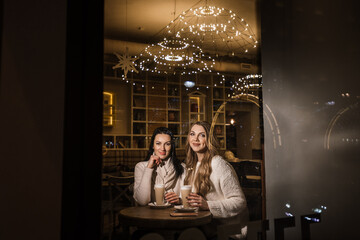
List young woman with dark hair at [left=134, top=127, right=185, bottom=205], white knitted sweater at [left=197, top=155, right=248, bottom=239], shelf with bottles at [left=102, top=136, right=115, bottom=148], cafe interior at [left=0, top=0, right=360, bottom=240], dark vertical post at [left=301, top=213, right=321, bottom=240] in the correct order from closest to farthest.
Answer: cafe interior at [left=0, top=0, right=360, bottom=240] → shelf with bottles at [left=102, top=136, right=115, bottom=148] → young woman with dark hair at [left=134, top=127, right=185, bottom=205] → white knitted sweater at [left=197, top=155, right=248, bottom=239] → dark vertical post at [left=301, top=213, right=321, bottom=240]

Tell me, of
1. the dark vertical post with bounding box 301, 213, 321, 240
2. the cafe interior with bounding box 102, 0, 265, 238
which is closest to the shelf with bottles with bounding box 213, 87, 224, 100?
the cafe interior with bounding box 102, 0, 265, 238

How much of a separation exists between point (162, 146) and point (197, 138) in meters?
0.22

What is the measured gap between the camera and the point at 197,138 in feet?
5.82

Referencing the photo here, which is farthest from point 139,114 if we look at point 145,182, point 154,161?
point 145,182

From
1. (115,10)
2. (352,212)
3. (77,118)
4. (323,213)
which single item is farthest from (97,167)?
(352,212)

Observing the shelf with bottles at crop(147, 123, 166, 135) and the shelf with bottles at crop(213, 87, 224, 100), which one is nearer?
the shelf with bottles at crop(147, 123, 166, 135)

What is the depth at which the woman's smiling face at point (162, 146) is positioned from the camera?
170 cm

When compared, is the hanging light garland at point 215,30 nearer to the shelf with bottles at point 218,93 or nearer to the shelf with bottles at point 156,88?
the shelf with bottles at point 218,93

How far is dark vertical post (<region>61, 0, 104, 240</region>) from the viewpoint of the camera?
1.42m

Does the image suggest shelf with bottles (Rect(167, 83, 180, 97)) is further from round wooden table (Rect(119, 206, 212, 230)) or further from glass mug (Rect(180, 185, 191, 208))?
round wooden table (Rect(119, 206, 212, 230))

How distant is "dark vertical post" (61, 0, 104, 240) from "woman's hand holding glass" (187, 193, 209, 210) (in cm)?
52

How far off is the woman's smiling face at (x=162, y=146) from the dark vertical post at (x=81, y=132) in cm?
34

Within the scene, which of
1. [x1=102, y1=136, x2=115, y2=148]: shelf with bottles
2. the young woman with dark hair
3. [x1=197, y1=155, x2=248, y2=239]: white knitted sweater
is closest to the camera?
[x1=102, y1=136, x2=115, y2=148]: shelf with bottles

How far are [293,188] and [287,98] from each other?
0.63 meters
